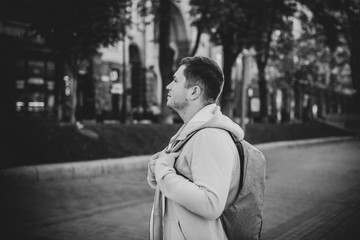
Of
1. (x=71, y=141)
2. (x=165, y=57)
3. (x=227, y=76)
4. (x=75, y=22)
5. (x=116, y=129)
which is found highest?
(x=75, y=22)

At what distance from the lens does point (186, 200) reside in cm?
206

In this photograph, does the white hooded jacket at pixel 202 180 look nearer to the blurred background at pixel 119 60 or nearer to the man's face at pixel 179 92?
the man's face at pixel 179 92

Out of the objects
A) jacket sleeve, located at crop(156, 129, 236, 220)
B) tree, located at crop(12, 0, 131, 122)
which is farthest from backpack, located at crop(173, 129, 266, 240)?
tree, located at crop(12, 0, 131, 122)

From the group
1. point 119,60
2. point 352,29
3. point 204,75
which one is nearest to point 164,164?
point 204,75

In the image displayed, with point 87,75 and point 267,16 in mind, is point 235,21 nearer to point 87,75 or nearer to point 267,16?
point 267,16

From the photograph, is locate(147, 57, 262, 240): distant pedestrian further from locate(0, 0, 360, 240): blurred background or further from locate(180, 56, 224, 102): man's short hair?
locate(0, 0, 360, 240): blurred background

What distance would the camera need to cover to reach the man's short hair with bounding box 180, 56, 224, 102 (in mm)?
2301

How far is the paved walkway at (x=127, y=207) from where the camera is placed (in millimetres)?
5970

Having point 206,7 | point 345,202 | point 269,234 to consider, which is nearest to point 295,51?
point 206,7

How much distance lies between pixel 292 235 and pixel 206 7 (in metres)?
11.0

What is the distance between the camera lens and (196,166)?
80.9 inches

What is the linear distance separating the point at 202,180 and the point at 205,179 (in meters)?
0.02

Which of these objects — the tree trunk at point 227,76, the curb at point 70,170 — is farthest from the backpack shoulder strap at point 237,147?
the tree trunk at point 227,76

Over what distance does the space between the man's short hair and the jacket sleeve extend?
313 millimetres
